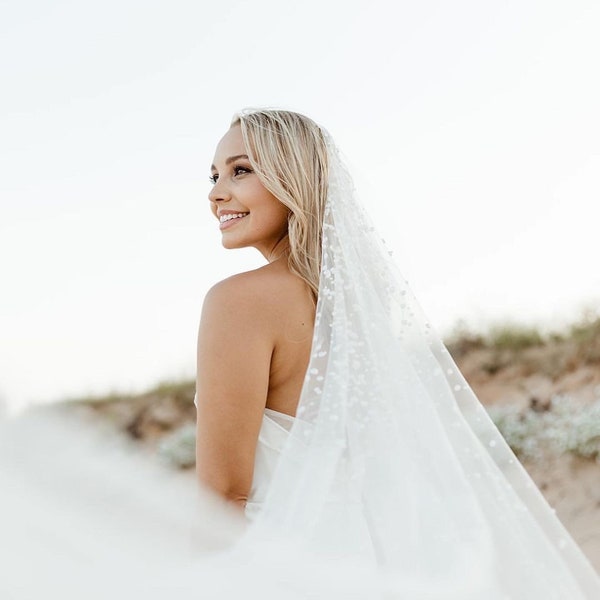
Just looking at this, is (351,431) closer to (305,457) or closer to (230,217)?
(305,457)

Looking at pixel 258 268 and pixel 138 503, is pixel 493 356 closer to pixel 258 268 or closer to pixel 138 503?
pixel 258 268

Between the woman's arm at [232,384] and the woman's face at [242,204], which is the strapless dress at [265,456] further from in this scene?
the woman's face at [242,204]

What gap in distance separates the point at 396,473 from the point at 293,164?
3.96ft

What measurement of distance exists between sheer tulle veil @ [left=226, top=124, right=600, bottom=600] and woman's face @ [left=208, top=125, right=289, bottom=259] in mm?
230

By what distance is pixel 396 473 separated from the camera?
2.61 meters

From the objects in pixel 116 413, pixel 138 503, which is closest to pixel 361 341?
pixel 138 503

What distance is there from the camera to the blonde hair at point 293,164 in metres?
Result: 3.05

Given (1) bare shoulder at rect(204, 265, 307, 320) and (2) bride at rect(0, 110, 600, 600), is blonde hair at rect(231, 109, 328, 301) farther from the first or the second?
(1) bare shoulder at rect(204, 265, 307, 320)

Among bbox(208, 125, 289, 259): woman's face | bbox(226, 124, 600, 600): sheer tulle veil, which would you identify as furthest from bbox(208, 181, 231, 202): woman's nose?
bbox(226, 124, 600, 600): sheer tulle veil

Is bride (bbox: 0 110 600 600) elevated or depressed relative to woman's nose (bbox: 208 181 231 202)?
depressed

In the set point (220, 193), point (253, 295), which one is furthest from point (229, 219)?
point (253, 295)

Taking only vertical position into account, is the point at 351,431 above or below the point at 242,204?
below

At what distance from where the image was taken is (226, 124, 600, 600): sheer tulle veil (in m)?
2.43

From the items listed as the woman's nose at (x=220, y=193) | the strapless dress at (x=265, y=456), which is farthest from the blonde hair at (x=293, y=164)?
the strapless dress at (x=265, y=456)
